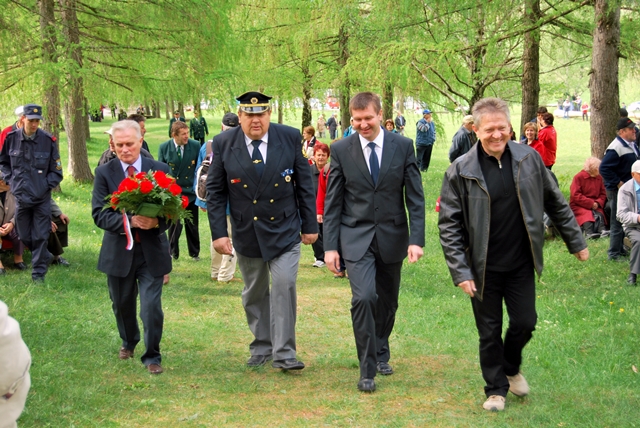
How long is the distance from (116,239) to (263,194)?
4.45 feet

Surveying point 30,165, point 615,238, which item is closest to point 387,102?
point 615,238

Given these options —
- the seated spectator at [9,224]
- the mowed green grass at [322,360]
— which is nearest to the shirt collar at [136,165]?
the mowed green grass at [322,360]

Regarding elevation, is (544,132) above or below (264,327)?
above

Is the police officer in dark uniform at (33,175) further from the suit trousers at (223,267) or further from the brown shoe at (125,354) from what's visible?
the brown shoe at (125,354)

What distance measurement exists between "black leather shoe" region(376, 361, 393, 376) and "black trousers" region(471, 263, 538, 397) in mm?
1123

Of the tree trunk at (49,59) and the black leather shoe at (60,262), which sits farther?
the tree trunk at (49,59)

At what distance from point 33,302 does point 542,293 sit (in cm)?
647

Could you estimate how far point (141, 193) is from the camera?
653cm

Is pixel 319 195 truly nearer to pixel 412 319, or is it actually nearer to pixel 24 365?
pixel 412 319

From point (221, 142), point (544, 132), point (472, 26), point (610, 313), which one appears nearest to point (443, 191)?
point (221, 142)

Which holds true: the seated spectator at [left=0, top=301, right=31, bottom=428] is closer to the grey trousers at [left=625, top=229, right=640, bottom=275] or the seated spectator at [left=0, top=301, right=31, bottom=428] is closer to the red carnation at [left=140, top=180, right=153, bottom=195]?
the red carnation at [left=140, top=180, right=153, bottom=195]

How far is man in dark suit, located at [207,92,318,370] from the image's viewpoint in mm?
6738

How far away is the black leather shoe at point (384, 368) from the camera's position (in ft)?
22.2

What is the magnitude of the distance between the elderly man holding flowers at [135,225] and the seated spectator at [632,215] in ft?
20.1
